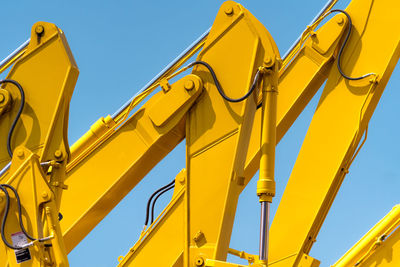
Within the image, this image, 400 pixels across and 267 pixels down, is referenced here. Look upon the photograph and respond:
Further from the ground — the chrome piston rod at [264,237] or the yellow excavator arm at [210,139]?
the yellow excavator arm at [210,139]

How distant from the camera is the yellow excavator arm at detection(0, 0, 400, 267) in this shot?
286 inches

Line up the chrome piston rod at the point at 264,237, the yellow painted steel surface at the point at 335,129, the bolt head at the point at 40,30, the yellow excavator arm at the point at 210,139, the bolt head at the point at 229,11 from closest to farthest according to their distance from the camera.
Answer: the chrome piston rod at the point at 264,237 → the yellow excavator arm at the point at 210,139 → the bolt head at the point at 40,30 → the bolt head at the point at 229,11 → the yellow painted steel surface at the point at 335,129

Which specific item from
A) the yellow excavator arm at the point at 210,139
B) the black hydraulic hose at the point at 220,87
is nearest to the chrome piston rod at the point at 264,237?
the yellow excavator arm at the point at 210,139

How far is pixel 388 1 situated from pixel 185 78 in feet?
8.23

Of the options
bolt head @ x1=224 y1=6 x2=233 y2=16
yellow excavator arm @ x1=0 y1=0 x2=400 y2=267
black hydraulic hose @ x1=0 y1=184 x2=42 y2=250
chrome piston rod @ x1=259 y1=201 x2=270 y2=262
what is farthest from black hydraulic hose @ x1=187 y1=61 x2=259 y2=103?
black hydraulic hose @ x1=0 y1=184 x2=42 y2=250

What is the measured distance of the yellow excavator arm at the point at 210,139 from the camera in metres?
7.27

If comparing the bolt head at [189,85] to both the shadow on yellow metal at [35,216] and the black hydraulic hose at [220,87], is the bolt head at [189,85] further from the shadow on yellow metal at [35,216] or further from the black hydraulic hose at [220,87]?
the shadow on yellow metal at [35,216]

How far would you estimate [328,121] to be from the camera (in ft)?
29.5

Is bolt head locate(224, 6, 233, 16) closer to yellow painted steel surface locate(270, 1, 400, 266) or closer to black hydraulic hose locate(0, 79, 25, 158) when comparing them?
yellow painted steel surface locate(270, 1, 400, 266)

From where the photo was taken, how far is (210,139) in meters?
7.66

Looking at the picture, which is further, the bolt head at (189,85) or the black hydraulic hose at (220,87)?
the bolt head at (189,85)

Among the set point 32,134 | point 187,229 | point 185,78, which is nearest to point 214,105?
point 185,78

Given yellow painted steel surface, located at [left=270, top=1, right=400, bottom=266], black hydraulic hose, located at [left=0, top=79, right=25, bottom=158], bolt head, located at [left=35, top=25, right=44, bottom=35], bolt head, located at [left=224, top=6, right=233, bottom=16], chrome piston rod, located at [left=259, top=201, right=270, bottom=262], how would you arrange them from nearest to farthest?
chrome piston rod, located at [left=259, top=201, right=270, bottom=262], black hydraulic hose, located at [left=0, top=79, right=25, bottom=158], bolt head, located at [left=35, top=25, right=44, bottom=35], bolt head, located at [left=224, top=6, right=233, bottom=16], yellow painted steel surface, located at [left=270, top=1, right=400, bottom=266]

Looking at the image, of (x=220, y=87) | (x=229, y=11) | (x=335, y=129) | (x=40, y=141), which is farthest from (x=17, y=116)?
(x=335, y=129)
